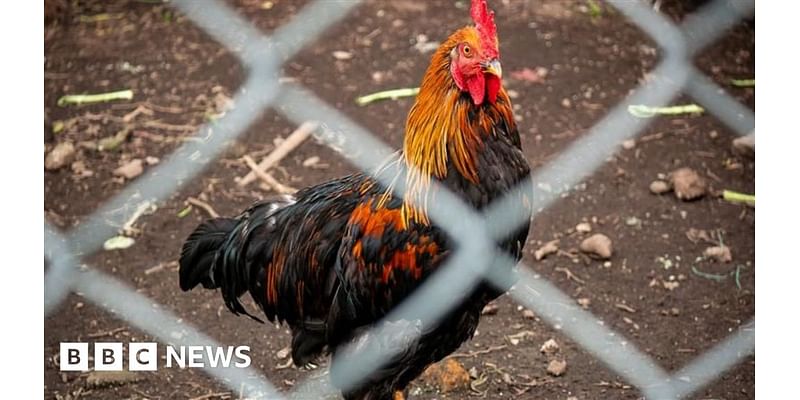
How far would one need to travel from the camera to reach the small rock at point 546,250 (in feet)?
5.63

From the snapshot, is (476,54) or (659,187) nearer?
(476,54)

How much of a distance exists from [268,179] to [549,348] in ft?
1.75

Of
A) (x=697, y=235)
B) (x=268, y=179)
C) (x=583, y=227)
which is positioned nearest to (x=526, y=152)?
(x=583, y=227)

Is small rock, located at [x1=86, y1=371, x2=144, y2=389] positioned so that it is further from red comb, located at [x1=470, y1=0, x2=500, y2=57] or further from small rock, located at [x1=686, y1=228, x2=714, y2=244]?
small rock, located at [x1=686, y1=228, x2=714, y2=244]

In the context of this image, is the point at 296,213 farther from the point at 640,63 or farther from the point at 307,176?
the point at 640,63

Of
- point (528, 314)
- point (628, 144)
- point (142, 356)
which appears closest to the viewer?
point (142, 356)

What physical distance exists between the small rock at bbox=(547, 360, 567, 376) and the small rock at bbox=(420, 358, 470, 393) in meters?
0.11

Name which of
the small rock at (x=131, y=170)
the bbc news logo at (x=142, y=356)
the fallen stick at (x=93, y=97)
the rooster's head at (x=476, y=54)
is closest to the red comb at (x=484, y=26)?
the rooster's head at (x=476, y=54)

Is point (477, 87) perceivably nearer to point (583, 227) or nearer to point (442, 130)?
point (442, 130)

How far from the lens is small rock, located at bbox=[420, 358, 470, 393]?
1.49m

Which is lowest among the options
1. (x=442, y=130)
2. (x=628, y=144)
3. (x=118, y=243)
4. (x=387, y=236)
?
(x=118, y=243)

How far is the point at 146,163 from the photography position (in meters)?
1.83

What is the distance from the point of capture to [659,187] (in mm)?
1859

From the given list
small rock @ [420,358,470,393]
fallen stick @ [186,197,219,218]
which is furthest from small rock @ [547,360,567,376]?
fallen stick @ [186,197,219,218]
